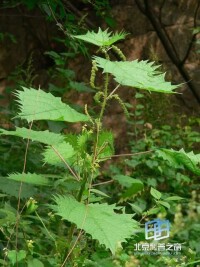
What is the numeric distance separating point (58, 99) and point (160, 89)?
0.77 ft

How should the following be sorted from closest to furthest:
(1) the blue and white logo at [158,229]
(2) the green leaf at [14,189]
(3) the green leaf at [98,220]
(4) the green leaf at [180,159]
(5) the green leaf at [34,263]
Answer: (3) the green leaf at [98,220]
(4) the green leaf at [180,159]
(5) the green leaf at [34,263]
(2) the green leaf at [14,189]
(1) the blue and white logo at [158,229]

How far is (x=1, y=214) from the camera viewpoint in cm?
151

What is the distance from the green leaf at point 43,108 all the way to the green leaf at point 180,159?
208 mm

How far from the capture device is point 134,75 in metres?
1.14

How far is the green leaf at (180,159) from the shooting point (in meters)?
1.16

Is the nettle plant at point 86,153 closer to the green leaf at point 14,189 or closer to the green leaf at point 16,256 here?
the green leaf at point 16,256

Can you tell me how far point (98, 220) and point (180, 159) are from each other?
25 cm

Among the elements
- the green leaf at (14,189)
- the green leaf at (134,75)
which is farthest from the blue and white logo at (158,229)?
the green leaf at (134,75)

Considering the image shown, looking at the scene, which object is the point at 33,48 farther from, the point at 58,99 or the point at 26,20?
the point at 58,99

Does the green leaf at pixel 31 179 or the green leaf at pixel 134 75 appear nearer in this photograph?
the green leaf at pixel 134 75

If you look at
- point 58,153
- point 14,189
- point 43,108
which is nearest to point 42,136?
point 58,153

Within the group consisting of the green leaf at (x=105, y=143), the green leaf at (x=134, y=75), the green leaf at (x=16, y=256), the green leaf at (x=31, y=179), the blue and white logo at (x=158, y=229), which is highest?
the green leaf at (x=134, y=75)

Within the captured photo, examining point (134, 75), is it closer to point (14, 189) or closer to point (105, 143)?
point (105, 143)

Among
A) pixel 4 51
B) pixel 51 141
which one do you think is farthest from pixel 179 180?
pixel 4 51
